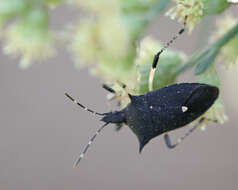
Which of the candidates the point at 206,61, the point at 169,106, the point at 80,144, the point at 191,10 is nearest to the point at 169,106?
the point at 169,106

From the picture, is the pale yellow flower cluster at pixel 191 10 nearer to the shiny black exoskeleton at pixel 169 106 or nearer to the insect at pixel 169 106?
the insect at pixel 169 106

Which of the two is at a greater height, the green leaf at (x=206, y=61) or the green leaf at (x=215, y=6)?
the green leaf at (x=215, y=6)

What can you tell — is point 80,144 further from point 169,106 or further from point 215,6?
point 215,6

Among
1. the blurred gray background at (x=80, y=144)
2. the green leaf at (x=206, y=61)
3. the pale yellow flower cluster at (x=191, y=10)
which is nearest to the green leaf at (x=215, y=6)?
the pale yellow flower cluster at (x=191, y=10)

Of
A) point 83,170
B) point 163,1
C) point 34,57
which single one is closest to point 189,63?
point 163,1

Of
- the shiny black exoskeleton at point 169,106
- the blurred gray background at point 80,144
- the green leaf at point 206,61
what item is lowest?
the shiny black exoskeleton at point 169,106

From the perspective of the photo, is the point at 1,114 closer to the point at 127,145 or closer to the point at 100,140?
the point at 100,140

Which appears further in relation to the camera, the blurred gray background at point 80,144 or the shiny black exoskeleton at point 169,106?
the blurred gray background at point 80,144
